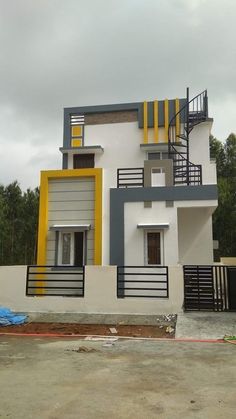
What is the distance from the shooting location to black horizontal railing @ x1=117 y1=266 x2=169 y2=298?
12.6 m

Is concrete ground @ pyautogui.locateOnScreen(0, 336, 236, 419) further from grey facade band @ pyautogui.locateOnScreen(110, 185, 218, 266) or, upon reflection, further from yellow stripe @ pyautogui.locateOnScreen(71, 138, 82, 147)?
yellow stripe @ pyautogui.locateOnScreen(71, 138, 82, 147)

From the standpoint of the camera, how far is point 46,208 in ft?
50.2

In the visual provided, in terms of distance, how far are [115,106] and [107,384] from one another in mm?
15319

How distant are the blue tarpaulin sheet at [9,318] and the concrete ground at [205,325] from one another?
469 centimetres

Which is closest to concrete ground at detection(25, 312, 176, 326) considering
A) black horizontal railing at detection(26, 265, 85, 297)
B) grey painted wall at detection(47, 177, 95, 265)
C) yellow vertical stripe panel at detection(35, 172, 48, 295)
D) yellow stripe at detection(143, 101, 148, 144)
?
black horizontal railing at detection(26, 265, 85, 297)

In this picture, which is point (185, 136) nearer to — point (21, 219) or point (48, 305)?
point (48, 305)

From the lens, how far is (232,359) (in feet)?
25.3

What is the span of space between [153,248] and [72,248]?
10.1 feet

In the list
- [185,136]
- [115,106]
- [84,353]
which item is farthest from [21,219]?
[84,353]

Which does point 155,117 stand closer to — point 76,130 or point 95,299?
point 76,130

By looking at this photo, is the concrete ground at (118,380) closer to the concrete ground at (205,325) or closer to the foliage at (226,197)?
the concrete ground at (205,325)

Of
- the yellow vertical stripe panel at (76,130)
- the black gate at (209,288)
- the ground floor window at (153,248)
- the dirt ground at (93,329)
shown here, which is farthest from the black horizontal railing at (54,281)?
the yellow vertical stripe panel at (76,130)

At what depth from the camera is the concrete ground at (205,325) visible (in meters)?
10.0

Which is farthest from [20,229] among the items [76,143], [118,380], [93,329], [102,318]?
[118,380]
